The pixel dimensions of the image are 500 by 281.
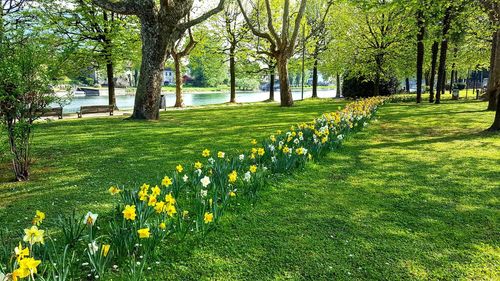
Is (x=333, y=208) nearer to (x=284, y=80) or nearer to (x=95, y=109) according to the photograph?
(x=95, y=109)

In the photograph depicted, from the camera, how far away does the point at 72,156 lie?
7.18 meters

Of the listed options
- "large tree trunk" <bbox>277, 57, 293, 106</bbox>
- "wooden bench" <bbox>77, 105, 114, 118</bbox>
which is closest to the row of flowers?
"wooden bench" <bbox>77, 105, 114, 118</bbox>

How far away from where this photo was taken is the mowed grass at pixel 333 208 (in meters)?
3.00

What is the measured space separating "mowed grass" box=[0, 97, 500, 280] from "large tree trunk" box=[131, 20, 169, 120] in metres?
4.22

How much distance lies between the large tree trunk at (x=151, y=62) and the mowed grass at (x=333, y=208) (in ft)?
13.8

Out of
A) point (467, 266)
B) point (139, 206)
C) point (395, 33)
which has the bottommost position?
point (467, 266)

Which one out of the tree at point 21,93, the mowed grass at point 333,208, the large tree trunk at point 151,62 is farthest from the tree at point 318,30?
the tree at point 21,93

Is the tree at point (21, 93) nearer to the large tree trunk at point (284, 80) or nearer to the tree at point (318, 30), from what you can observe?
the large tree trunk at point (284, 80)

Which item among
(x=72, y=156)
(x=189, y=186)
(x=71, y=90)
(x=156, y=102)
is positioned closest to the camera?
(x=189, y=186)

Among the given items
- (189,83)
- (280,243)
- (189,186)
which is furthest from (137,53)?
(189,83)

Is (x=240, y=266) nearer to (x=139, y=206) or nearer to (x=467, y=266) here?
(x=139, y=206)

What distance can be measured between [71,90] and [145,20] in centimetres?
680

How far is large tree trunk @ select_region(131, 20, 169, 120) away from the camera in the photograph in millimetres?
12133

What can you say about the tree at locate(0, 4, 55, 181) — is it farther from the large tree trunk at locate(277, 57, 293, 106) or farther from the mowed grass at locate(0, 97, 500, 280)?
the large tree trunk at locate(277, 57, 293, 106)
